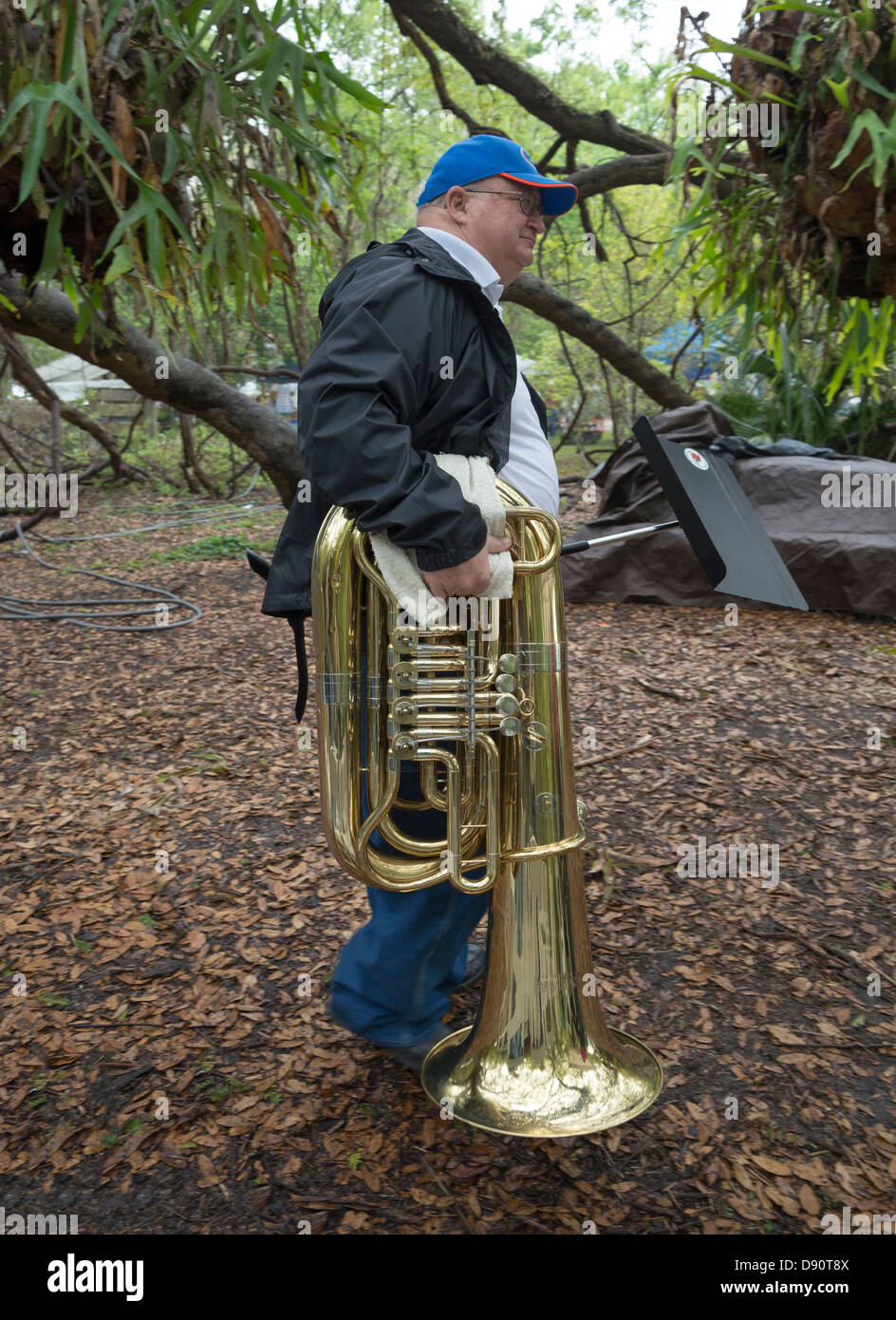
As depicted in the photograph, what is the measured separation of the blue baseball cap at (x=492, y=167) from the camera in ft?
6.03

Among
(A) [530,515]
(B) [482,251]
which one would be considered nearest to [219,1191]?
(A) [530,515]

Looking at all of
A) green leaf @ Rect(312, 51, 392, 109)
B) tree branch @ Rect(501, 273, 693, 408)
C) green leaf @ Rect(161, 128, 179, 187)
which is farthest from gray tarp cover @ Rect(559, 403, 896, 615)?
green leaf @ Rect(161, 128, 179, 187)

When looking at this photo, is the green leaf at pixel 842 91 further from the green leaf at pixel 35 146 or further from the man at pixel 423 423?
the green leaf at pixel 35 146

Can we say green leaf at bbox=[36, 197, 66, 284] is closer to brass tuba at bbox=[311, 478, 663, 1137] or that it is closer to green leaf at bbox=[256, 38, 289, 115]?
green leaf at bbox=[256, 38, 289, 115]

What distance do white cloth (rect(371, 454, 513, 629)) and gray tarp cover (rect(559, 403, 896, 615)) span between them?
3.92m

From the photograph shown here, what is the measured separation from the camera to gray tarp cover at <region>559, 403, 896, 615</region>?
5496 millimetres

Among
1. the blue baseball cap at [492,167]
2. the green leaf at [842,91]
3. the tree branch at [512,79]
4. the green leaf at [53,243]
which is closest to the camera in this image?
the blue baseball cap at [492,167]

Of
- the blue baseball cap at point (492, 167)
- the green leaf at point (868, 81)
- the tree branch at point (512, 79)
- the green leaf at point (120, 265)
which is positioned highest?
the tree branch at point (512, 79)

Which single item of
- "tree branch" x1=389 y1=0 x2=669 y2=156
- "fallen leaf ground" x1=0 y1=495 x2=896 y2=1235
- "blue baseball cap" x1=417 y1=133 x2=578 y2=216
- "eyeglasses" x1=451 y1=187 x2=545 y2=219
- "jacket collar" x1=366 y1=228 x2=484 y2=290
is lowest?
"fallen leaf ground" x1=0 y1=495 x2=896 y2=1235

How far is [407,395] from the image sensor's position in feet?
5.42

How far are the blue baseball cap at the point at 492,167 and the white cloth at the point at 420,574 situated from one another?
0.59 metres

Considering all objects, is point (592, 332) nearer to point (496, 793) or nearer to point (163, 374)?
point (163, 374)

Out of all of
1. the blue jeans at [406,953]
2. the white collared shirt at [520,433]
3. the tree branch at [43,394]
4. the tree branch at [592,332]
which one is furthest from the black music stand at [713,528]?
the tree branch at [592,332]
